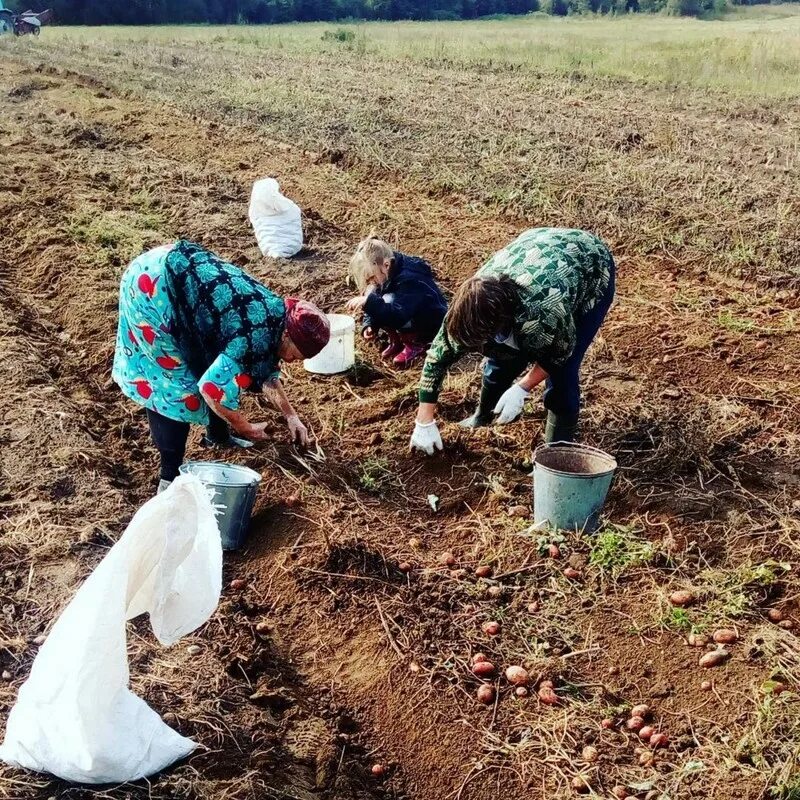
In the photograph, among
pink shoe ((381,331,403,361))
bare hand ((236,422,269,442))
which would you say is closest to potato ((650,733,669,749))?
bare hand ((236,422,269,442))

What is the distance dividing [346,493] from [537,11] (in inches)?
1958

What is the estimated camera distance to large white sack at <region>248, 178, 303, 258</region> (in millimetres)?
6871

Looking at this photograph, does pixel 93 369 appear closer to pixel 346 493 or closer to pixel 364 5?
pixel 346 493

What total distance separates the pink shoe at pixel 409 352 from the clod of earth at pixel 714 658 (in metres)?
2.85

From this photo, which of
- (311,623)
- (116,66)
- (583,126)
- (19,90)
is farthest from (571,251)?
(116,66)

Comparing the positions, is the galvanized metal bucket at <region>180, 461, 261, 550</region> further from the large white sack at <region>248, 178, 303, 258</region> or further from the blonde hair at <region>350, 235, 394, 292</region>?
the large white sack at <region>248, 178, 303, 258</region>

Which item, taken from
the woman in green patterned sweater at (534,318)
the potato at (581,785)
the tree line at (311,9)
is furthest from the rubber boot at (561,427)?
the tree line at (311,9)

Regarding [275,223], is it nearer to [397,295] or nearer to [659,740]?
[397,295]

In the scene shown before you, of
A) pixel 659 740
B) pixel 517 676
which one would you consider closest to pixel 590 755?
pixel 659 740

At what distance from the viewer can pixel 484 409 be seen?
449 cm

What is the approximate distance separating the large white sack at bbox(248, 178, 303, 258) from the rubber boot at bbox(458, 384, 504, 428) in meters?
2.96

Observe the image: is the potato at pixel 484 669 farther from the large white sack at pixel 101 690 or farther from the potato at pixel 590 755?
the large white sack at pixel 101 690

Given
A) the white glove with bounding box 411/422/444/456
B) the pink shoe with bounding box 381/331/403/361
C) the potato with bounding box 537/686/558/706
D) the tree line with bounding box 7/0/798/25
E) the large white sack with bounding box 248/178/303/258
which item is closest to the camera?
the potato with bounding box 537/686/558/706

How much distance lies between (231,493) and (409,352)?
2154 mm
